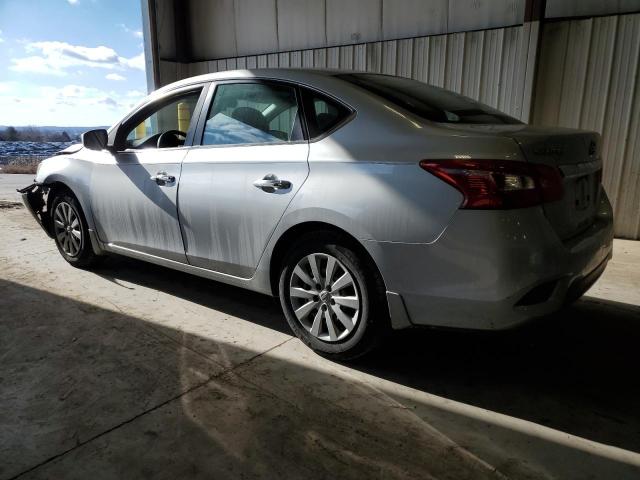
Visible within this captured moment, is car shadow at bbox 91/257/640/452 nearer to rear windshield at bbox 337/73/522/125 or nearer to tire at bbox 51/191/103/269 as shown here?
rear windshield at bbox 337/73/522/125

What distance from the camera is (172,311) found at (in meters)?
3.43

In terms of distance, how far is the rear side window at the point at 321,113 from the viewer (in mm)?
2572

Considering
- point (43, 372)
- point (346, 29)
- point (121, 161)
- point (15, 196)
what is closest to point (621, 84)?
point (346, 29)

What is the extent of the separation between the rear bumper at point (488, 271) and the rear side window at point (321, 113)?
741mm

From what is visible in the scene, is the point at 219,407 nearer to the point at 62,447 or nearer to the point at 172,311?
the point at 62,447

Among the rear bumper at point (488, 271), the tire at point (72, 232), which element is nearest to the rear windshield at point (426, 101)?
the rear bumper at point (488, 271)

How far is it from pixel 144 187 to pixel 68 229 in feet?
4.24

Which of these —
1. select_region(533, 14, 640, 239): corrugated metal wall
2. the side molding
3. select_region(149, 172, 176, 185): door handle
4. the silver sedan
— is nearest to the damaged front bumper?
the silver sedan

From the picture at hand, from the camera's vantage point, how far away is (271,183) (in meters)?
2.70

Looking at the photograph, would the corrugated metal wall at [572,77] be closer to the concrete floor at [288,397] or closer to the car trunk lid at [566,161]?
the concrete floor at [288,397]

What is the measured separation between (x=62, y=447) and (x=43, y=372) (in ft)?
2.41

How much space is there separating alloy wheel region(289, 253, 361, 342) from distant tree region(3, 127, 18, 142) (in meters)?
27.6

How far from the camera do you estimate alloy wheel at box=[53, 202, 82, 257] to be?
13.6 feet

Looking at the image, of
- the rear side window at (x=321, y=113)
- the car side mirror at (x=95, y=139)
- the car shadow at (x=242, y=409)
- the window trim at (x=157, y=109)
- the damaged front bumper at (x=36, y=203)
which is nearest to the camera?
the car shadow at (x=242, y=409)
